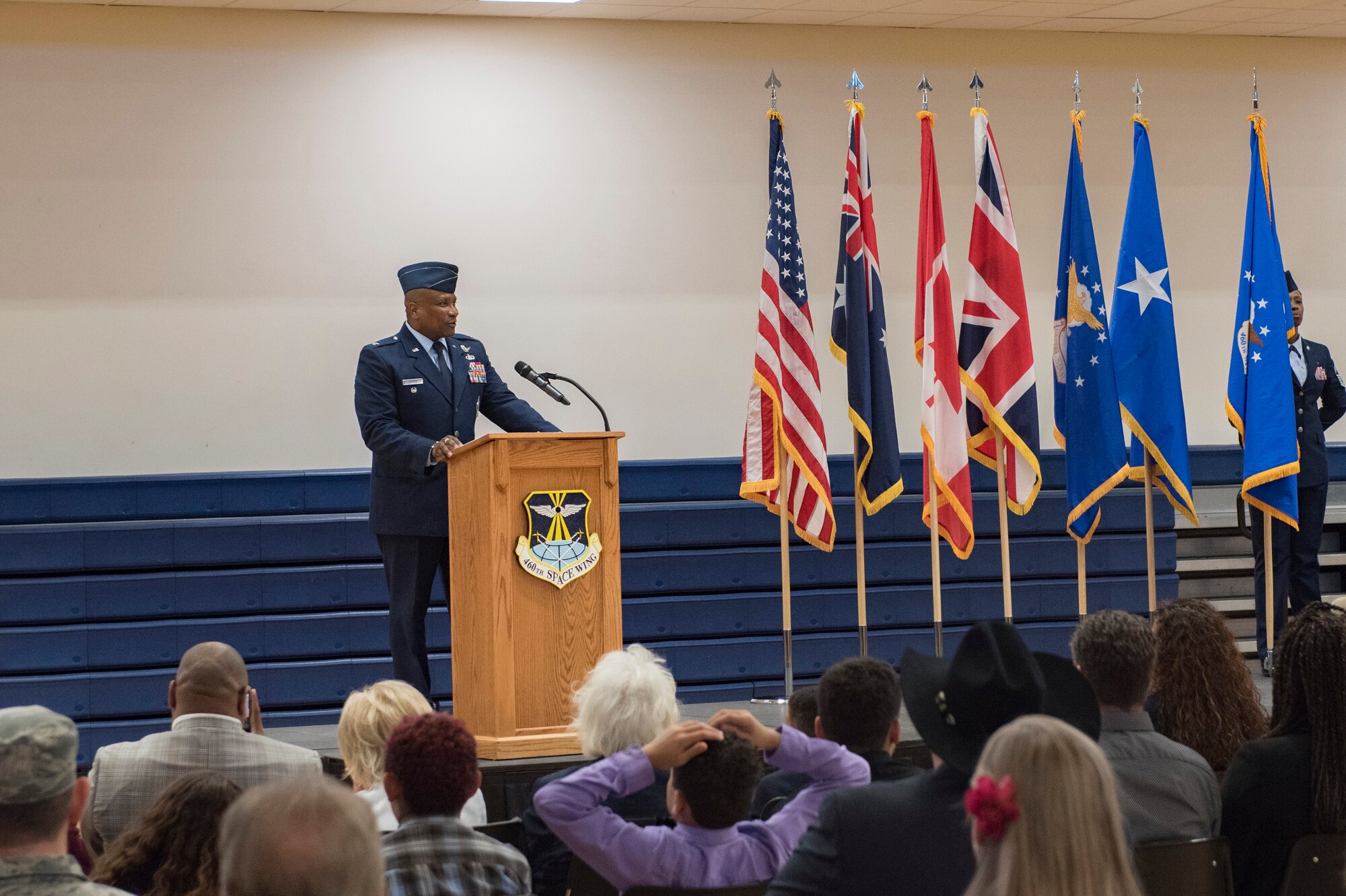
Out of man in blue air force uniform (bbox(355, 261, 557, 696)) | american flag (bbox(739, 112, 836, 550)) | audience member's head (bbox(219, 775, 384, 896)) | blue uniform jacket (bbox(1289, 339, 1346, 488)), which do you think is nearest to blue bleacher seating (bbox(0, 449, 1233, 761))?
blue uniform jacket (bbox(1289, 339, 1346, 488))

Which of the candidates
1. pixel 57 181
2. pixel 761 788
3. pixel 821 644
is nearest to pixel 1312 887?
pixel 761 788

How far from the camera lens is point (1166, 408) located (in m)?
6.48

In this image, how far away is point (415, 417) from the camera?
5.41 meters

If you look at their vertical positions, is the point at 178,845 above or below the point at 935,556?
below

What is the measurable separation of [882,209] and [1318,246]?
115 inches

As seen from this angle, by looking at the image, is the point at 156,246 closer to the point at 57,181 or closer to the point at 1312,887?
the point at 57,181

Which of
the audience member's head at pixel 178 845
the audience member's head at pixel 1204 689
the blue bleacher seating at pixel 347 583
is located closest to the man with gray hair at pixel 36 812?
the audience member's head at pixel 178 845

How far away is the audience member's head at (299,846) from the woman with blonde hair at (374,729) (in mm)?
1745

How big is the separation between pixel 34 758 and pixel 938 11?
7.45 m

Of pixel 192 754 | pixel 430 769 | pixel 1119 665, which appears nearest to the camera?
pixel 430 769

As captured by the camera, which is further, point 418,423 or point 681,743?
point 418,423

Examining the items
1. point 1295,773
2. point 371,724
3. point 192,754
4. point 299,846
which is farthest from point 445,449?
point 299,846

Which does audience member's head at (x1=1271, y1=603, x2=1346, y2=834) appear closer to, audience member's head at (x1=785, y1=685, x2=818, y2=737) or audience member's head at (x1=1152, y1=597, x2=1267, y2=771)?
audience member's head at (x1=1152, y1=597, x2=1267, y2=771)

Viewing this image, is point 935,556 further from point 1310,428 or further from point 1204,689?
point 1204,689
